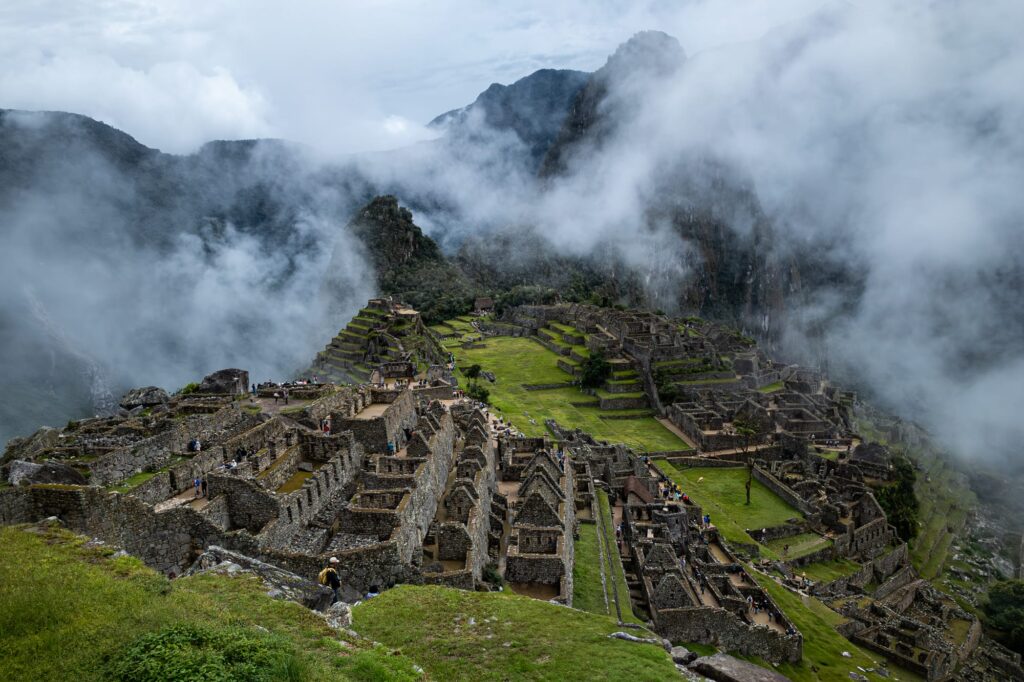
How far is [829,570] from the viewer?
4147 centimetres

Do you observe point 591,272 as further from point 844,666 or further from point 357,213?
point 844,666

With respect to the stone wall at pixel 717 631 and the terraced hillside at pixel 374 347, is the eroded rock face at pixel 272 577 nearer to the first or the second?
the stone wall at pixel 717 631

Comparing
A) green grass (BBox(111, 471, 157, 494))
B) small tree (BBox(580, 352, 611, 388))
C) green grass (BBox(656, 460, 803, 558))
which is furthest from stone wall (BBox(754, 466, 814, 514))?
green grass (BBox(111, 471, 157, 494))

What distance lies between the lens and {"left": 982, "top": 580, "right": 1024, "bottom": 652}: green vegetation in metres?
41.4

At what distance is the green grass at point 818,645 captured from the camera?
2677cm

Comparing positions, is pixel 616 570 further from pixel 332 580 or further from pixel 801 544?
pixel 801 544

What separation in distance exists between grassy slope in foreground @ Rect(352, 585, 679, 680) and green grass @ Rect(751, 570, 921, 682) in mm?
14663

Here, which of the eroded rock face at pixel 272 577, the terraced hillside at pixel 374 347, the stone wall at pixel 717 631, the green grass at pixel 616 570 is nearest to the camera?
the eroded rock face at pixel 272 577

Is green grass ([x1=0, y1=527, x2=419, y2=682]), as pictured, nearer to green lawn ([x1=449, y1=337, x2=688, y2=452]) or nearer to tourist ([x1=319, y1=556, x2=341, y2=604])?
tourist ([x1=319, y1=556, x2=341, y2=604])

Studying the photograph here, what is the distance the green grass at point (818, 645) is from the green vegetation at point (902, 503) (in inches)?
805

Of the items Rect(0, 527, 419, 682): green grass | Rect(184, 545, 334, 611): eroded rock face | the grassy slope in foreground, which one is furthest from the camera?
the grassy slope in foreground

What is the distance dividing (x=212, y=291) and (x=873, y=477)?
75622mm

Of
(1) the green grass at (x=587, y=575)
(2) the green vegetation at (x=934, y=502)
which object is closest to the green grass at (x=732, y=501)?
(2) the green vegetation at (x=934, y=502)

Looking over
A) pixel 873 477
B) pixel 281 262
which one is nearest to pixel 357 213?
pixel 281 262
